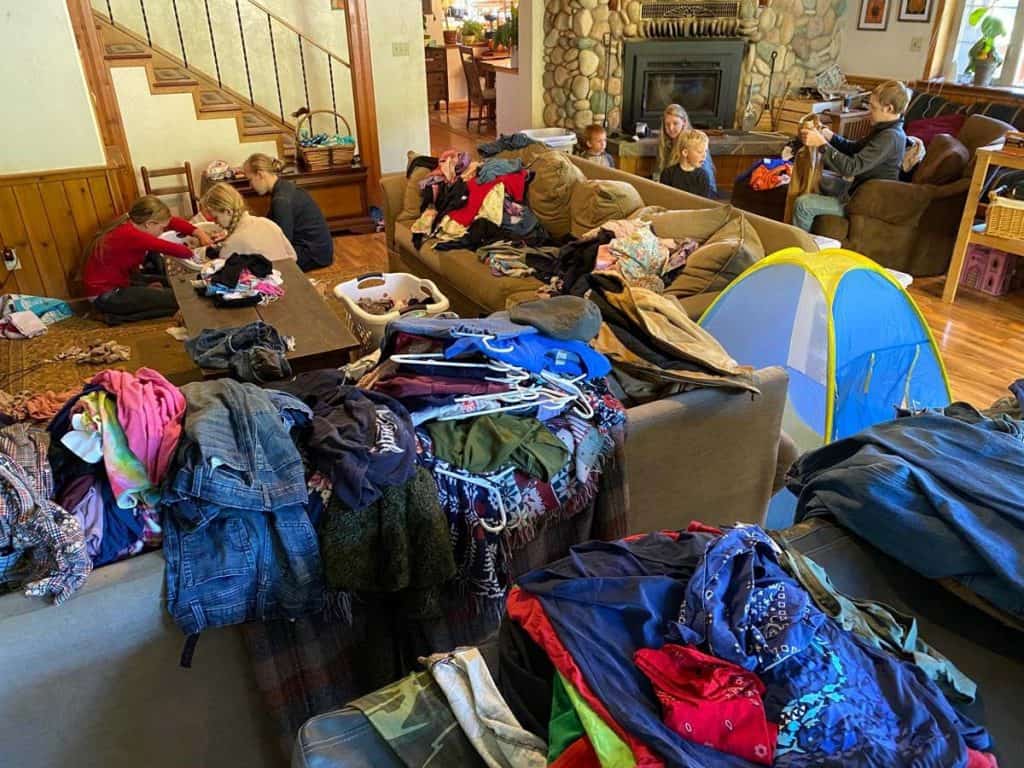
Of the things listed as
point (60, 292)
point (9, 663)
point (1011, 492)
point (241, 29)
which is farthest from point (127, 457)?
point (241, 29)

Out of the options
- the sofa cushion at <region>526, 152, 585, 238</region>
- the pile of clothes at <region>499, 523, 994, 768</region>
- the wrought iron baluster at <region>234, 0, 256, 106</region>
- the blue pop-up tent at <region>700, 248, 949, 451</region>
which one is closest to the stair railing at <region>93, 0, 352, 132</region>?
the wrought iron baluster at <region>234, 0, 256, 106</region>

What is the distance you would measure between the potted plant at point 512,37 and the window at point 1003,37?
3736 mm

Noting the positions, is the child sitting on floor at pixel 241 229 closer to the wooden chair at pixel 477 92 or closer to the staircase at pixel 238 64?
the staircase at pixel 238 64

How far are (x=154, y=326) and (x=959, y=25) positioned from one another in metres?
6.27

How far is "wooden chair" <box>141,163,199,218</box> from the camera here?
17.6ft

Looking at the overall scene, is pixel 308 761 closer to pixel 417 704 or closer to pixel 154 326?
pixel 417 704

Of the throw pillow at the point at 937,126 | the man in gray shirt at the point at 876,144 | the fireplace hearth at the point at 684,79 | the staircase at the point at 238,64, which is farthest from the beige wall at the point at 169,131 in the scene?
the throw pillow at the point at 937,126

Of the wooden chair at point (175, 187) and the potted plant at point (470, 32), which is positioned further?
the potted plant at point (470, 32)

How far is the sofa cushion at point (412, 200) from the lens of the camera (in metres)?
4.63

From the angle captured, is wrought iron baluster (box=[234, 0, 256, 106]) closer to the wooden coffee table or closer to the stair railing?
the stair railing

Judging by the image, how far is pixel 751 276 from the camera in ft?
9.00

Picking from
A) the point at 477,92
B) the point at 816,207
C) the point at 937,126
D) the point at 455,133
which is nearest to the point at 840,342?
the point at 816,207

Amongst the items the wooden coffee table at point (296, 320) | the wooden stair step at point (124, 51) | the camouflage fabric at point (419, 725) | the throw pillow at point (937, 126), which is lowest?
the wooden coffee table at point (296, 320)

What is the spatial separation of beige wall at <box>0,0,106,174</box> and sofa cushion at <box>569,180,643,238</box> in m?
2.79
